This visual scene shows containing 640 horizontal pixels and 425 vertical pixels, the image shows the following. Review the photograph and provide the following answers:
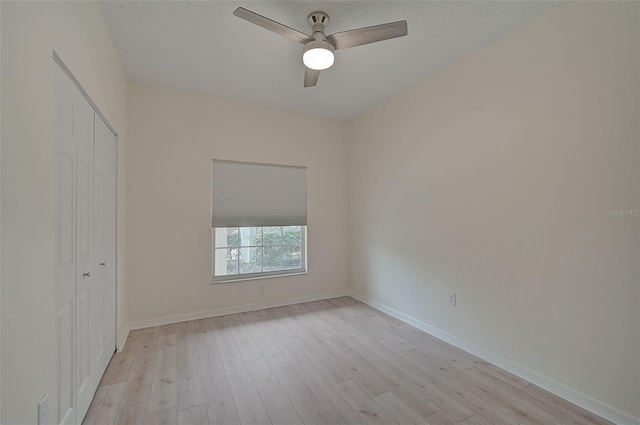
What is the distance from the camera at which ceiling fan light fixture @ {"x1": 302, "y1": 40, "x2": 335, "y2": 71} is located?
7.03 feet

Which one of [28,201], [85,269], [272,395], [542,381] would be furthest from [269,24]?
[542,381]

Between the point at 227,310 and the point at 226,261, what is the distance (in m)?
0.64

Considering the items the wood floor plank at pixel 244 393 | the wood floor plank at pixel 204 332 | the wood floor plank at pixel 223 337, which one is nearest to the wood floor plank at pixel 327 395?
the wood floor plank at pixel 244 393

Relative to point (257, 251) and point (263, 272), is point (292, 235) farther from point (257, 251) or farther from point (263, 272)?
point (263, 272)

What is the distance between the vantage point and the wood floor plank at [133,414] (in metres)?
1.78

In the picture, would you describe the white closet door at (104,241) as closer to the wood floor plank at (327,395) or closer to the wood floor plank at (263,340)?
the wood floor plank at (263,340)

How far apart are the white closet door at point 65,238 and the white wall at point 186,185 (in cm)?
175

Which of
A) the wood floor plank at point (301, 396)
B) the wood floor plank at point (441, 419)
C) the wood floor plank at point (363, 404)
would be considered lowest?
the wood floor plank at point (441, 419)

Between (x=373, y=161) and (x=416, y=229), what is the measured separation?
124 centimetres

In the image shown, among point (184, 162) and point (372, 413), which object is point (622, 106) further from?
point (184, 162)

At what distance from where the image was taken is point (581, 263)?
197 cm

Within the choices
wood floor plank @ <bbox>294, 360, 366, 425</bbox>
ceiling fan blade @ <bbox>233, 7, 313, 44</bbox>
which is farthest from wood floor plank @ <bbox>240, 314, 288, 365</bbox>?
ceiling fan blade @ <bbox>233, 7, 313, 44</bbox>

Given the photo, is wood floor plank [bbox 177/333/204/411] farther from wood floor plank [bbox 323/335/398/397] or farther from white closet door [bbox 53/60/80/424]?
wood floor plank [bbox 323/335/398/397]

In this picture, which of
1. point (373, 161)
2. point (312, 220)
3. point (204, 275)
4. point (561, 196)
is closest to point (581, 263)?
point (561, 196)
